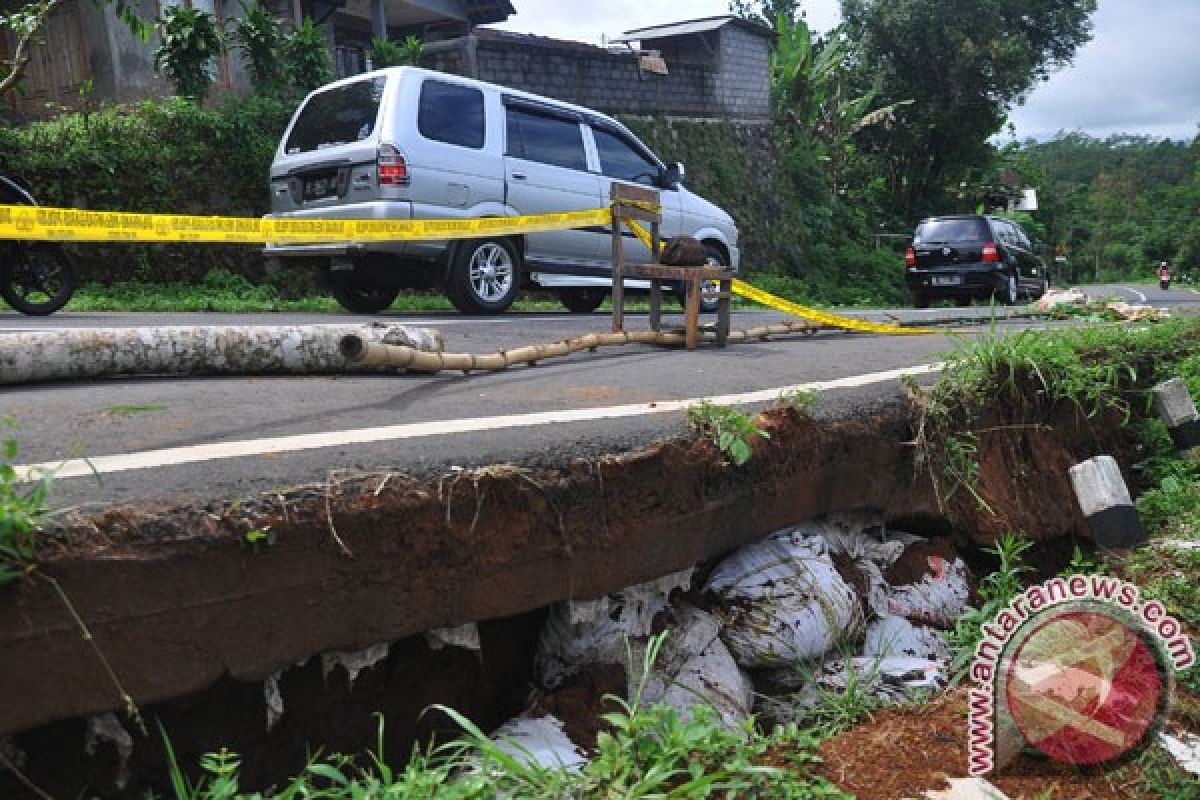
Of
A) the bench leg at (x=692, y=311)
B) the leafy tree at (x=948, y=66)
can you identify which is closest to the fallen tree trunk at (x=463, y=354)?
the bench leg at (x=692, y=311)

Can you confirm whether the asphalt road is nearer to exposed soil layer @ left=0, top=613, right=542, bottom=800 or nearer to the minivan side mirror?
exposed soil layer @ left=0, top=613, right=542, bottom=800

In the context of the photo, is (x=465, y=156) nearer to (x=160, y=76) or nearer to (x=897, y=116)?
(x=160, y=76)

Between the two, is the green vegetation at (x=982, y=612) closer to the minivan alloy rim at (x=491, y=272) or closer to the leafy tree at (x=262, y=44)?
the minivan alloy rim at (x=491, y=272)

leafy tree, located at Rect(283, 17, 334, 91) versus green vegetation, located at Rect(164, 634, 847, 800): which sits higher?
leafy tree, located at Rect(283, 17, 334, 91)

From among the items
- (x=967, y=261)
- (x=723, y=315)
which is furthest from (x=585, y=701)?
(x=967, y=261)

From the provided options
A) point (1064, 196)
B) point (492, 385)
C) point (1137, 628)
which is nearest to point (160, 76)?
point (492, 385)

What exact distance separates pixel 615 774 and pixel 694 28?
22.9 m

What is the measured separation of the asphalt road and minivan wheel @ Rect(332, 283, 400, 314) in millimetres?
4077

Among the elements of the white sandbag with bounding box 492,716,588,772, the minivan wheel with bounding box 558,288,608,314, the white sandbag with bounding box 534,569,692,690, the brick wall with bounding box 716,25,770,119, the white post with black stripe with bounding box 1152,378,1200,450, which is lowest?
the white sandbag with bounding box 492,716,588,772

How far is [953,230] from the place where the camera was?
15.7 m

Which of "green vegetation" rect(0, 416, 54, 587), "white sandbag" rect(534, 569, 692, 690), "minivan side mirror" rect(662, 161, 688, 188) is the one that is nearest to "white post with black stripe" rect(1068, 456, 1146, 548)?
"white sandbag" rect(534, 569, 692, 690)

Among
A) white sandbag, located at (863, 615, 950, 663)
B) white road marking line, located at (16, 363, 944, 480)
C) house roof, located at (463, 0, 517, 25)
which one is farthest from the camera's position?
house roof, located at (463, 0, 517, 25)

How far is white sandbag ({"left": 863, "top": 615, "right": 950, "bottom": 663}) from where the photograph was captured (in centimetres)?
337

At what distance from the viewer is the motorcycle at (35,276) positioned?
7379 mm
